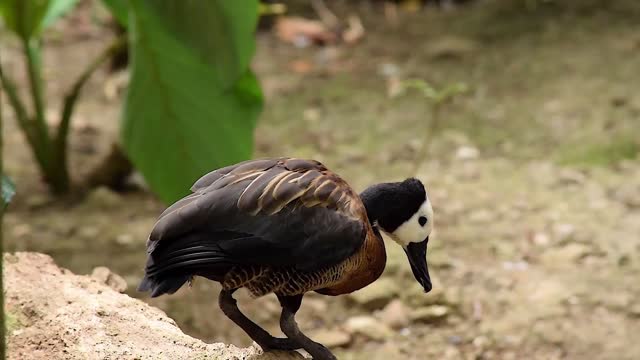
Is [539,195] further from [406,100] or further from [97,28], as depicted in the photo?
Answer: [97,28]

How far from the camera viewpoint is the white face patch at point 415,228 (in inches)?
57.7

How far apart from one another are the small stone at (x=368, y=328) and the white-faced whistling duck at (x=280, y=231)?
956mm

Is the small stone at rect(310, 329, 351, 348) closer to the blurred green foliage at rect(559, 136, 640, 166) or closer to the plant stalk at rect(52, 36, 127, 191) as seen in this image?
the plant stalk at rect(52, 36, 127, 191)

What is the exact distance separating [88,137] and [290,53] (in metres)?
1.11

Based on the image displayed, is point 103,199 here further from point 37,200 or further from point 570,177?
point 570,177

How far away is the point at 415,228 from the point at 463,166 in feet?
6.17

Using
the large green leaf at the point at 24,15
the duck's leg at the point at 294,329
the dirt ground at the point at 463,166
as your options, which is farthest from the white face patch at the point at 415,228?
the large green leaf at the point at 24,15

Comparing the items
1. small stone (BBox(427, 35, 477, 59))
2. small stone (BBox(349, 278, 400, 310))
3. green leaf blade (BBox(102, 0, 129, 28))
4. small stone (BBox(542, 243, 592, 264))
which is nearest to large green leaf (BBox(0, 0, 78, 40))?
green leaf blade (BBox(102, 0, 129, 28))

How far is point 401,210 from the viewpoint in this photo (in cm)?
146

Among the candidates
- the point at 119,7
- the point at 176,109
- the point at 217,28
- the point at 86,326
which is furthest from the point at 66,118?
the point at 86,326

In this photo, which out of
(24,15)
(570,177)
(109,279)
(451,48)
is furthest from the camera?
(451,48)

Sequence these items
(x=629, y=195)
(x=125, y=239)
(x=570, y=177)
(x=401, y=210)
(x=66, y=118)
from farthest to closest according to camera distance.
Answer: (x=570, y=177) < (x=629, y=195) < (x=66, y=118) < (x=125, y=239) < (x=401, y=210)

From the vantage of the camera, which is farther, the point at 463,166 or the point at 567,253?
the point at 463,166

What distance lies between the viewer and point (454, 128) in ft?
11.8
